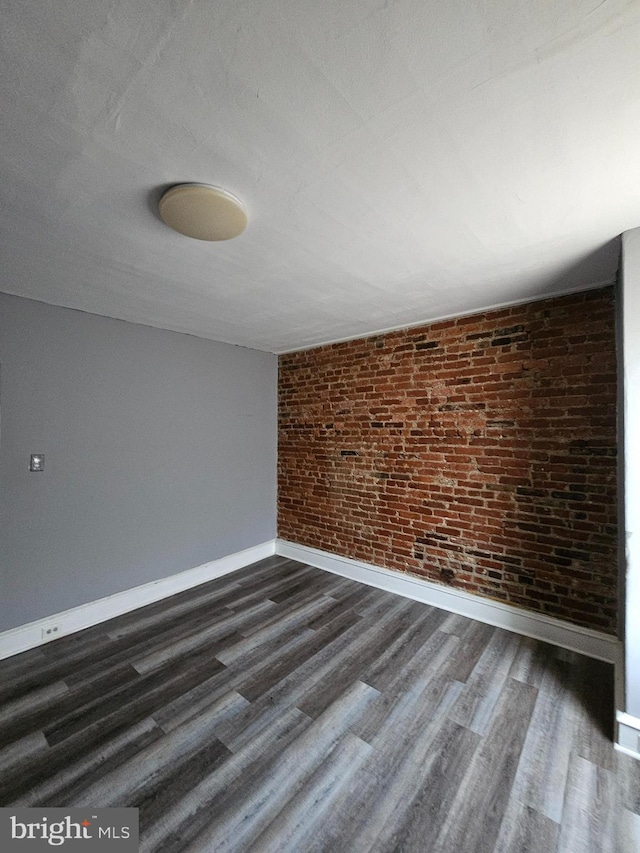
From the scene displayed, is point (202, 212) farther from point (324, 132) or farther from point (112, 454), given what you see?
point (112, 454)

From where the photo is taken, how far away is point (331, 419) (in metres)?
3.88

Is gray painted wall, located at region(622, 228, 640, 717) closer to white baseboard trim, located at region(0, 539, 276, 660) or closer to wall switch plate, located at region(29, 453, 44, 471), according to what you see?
white baseboard trim, located at region(0, 539, 276, 660)

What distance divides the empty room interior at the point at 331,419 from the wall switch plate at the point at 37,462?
2 centimetres

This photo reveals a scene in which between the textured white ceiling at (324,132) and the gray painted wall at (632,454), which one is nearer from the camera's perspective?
the textured white ceiling at (324,132)

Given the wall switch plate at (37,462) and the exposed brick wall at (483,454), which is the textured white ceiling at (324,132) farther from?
the wall switch plate at (37,462)

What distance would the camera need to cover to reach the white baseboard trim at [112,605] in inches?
95.7

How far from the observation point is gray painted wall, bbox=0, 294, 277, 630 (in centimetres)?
246

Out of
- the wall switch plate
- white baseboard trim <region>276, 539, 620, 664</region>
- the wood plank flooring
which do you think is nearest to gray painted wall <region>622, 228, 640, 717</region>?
the wood plank flooring

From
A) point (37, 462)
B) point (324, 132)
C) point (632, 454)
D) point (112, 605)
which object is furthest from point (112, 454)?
point (632, 454)

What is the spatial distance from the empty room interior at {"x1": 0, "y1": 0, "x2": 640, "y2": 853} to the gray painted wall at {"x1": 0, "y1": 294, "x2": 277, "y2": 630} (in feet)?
0.09

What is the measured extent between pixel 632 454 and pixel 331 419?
263cm

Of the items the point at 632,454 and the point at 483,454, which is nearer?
the point at 632,454

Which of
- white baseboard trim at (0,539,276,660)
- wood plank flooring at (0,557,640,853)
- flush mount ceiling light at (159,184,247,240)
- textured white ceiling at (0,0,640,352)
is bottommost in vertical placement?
wood plank flooring at (0,557,640,853)

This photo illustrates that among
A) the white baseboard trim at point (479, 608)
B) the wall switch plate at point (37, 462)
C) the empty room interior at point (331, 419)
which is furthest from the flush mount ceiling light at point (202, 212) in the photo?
the white baseboard trim at point (479, 608)
